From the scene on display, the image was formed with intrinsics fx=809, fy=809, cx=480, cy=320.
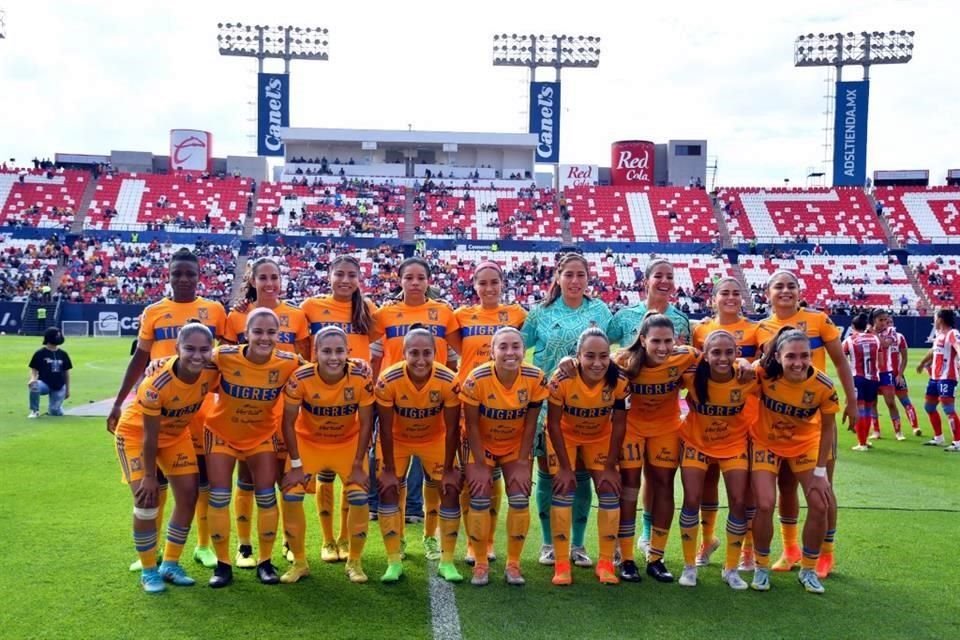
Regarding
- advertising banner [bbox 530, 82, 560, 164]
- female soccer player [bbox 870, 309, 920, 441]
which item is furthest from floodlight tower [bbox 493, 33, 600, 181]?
female soccer player [bbox 870, 309, 920, 441]

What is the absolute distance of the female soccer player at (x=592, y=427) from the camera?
17.6 ft

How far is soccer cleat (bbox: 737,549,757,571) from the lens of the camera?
18.8 ft

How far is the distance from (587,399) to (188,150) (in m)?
47.3

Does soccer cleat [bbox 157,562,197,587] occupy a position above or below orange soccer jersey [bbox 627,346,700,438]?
below

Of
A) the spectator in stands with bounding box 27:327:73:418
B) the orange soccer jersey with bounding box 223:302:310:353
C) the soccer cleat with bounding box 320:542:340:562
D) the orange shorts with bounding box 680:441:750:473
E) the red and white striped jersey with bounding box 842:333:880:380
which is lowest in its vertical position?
the soccer cleat with bounding box 320:542:340:562

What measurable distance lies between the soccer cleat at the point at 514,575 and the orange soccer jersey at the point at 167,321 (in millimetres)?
2677

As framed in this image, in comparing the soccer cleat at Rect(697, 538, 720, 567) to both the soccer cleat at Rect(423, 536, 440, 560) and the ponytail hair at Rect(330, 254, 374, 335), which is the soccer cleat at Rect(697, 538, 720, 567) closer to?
the soccer cleat at Rect(423, 536, 440, 560)

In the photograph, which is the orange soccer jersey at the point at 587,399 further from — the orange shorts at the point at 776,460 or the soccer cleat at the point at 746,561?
the soccer cleat at the point at 746,561

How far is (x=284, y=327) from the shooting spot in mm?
6148

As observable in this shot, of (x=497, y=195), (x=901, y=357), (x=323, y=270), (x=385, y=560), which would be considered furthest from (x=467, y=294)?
(x=385, y=560)

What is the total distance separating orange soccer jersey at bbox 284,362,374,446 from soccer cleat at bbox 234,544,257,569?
0.88 m

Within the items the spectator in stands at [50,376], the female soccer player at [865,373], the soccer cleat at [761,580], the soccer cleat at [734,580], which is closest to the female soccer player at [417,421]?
the soccer cleat at [734,580]

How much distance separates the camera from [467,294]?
121 ft

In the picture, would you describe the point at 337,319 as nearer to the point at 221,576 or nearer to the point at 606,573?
the point at 221,576
